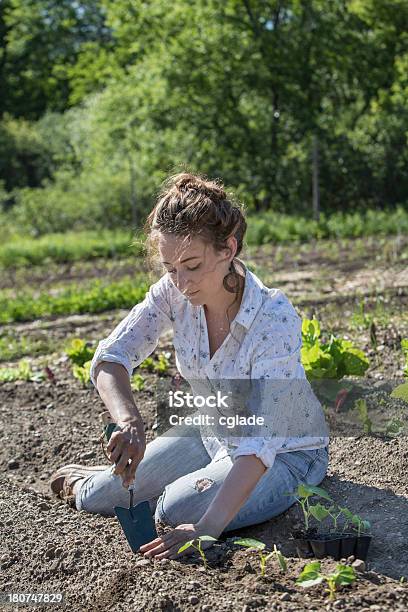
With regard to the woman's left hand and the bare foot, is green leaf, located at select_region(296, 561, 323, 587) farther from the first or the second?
the bare foot

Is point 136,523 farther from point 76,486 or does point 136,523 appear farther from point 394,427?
point 394,427

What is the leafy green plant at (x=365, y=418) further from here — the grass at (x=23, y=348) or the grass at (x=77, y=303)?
the grass at (x=77, y=303)

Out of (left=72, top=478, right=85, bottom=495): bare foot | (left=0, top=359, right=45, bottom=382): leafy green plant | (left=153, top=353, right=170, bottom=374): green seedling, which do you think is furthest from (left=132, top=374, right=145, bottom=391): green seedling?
(left=72, top=478, right=85, bottom=495): bare foot

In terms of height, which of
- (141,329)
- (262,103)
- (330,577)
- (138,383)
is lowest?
(138,383)

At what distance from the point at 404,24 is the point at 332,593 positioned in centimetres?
1330

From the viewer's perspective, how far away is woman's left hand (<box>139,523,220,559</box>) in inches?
104

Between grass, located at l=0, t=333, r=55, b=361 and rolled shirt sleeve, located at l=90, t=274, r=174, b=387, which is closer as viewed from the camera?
rolled shirt sleeve, located at l=90, t=274, r=174, b=387

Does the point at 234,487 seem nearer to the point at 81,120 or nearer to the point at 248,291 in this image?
the point at 248,291

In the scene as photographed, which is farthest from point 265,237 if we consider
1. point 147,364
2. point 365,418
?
point 365,418

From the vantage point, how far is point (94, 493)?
325 centimetres

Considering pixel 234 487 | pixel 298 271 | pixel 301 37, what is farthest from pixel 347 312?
pixel 301 37

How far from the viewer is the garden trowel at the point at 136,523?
9.18ft

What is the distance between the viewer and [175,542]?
8.79 feet

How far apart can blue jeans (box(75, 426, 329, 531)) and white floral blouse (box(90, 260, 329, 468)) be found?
5 cm
